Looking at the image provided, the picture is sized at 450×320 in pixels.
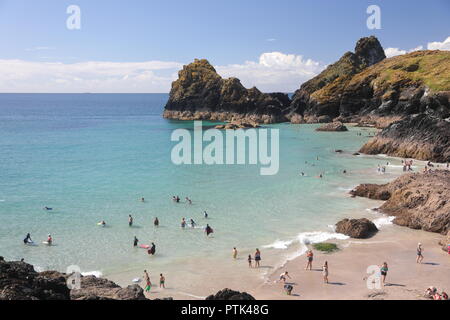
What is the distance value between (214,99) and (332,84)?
41.8m

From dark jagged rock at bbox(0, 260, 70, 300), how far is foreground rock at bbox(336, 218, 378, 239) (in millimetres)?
21348

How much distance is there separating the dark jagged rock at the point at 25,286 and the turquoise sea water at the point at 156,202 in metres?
9.43

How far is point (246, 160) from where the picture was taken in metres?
64.8

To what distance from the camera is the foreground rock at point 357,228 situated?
29484 millimetres

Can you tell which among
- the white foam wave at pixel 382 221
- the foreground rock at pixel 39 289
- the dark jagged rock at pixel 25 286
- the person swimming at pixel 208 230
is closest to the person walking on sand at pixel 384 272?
the white foam wave at pixel 382 221

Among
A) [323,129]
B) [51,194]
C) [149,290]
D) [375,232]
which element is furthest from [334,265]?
[323,129]

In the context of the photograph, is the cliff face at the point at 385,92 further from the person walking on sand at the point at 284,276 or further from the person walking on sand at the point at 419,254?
the person walking on sand at the point at 284,276

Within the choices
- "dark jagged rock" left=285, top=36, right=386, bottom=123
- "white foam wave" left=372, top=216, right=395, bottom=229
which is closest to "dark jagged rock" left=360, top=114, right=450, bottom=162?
"white foam wave" left=372, top=216, right=395, bottom=229

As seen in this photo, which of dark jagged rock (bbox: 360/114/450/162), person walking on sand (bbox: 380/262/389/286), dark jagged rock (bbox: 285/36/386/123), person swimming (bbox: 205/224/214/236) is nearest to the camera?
person walking on sand (bbox: 380/262/389/286)

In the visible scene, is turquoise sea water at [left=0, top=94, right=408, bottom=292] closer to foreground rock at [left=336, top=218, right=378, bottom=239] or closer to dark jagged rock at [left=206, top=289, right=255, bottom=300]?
foreground rock at [left=336, top=218, right=378, bottom=239]

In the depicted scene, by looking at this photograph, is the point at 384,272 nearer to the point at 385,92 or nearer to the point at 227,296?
the point at 227,296

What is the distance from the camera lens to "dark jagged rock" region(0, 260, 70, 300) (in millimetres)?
13389

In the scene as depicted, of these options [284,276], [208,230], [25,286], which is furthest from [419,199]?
[25,286]
